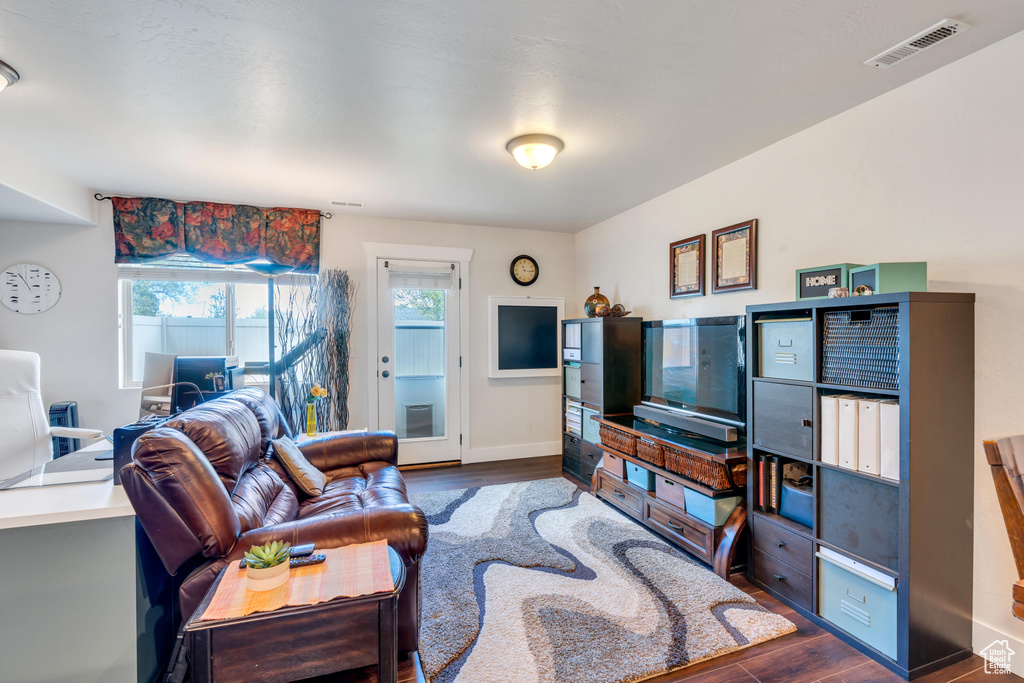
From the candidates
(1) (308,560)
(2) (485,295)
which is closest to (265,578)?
(1) (308,560)

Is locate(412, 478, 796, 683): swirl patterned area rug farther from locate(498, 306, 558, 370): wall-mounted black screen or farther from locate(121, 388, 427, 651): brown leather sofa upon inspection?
locate(498, 306, 558, 370): wall-mounted black screen

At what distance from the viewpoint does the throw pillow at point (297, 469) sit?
2.57 metres

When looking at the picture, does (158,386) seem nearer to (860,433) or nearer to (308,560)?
(308,560)

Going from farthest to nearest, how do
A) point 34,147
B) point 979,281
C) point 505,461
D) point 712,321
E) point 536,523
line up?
point 505,461
point 536,523
point 712,321
point 34,147
point 979,281

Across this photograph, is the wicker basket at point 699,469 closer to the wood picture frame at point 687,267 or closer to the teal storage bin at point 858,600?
the teal storage bin at point 858,600

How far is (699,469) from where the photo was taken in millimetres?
2719

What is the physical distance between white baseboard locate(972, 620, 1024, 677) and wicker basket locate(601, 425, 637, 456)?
70.8 inches

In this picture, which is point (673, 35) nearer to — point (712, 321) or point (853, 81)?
point (853, 81)

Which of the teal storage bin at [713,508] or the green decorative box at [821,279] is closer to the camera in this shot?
the green decorative box at [821,279]

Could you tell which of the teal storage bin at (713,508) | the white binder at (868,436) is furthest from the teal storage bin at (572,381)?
the white binder at (868,436)

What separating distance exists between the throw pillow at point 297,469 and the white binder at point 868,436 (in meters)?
2.59

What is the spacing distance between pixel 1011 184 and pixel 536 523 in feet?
9.52

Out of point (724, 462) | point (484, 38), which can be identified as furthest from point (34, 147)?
point (724, 462)

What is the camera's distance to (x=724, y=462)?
2.58 metres
